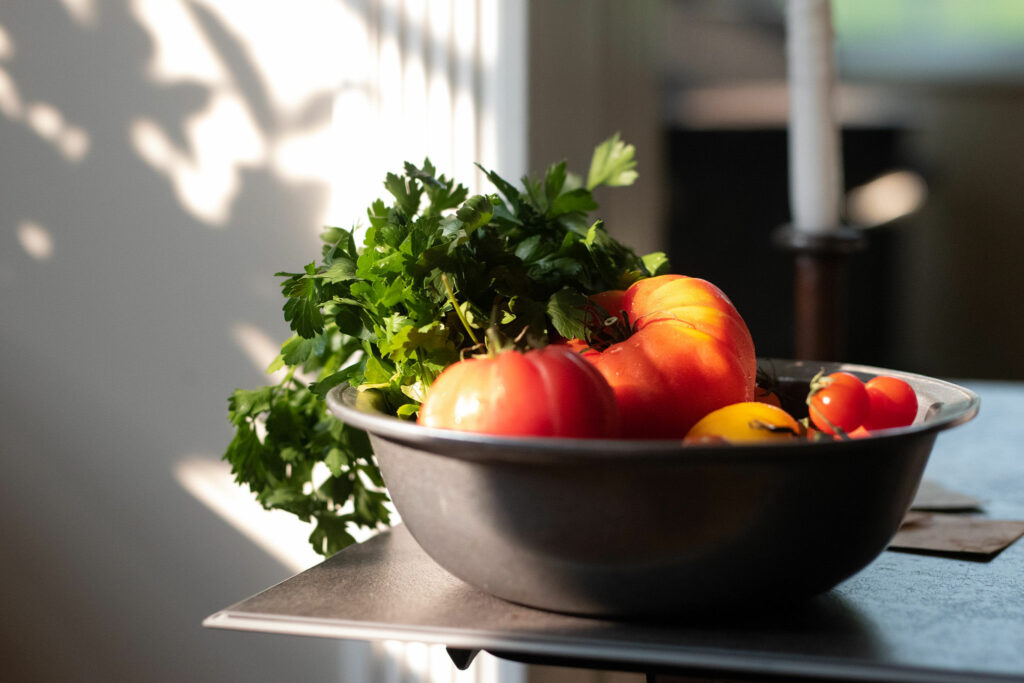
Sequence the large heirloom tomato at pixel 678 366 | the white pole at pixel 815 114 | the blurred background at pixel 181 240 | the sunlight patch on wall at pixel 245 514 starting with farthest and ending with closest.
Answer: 1. the sunlight patch on wall at pixel 245 514
2. the blurred background at pixel 181 240
3. the white pole at pixel 815 114
4. the large heirloom tomato at pixel 678 366

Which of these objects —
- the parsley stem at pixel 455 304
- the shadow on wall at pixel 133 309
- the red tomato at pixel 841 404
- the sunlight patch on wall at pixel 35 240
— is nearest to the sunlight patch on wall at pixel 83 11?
the shadow on wall at pixel 133 309

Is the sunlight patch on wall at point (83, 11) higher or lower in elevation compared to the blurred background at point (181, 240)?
higher

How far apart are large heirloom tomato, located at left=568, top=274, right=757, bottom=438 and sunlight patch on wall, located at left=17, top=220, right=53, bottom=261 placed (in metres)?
1.23

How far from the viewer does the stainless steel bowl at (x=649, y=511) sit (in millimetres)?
505

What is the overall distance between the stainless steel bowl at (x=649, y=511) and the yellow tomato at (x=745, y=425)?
4cm

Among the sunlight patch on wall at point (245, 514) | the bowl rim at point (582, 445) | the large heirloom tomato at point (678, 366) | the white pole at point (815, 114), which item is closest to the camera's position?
the bowl rim at point (582, 445)

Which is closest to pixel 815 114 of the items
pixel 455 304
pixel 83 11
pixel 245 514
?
pixel 455 304

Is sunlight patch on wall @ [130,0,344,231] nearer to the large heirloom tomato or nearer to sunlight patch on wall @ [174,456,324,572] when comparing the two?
sunlight patch on wall @ [174,456,324,572]

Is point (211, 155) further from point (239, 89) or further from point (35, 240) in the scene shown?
point (35, 240)

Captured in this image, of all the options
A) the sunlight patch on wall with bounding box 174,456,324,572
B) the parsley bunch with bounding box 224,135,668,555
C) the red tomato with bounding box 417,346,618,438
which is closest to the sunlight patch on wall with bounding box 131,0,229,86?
the sunlight patch on wall with bounding box 174,456,324,572

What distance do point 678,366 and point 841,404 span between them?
0.13 m

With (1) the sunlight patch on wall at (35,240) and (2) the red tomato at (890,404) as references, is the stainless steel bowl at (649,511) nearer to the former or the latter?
(2) the red tomato at (890,404)

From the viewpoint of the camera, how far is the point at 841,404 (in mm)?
659

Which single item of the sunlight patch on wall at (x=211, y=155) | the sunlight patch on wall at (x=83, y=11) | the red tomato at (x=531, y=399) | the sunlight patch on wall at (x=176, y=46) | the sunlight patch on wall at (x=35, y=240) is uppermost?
the sunlight patch on wall at (x=83, y=11)
